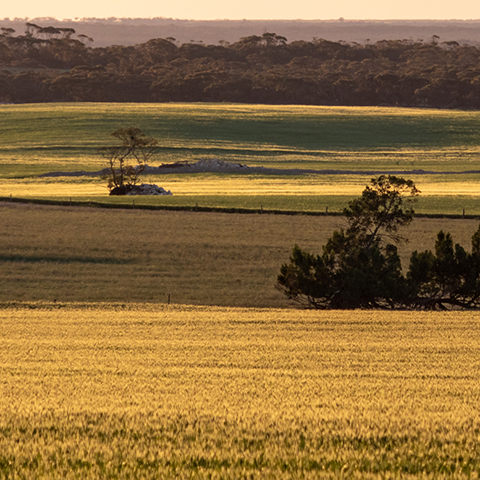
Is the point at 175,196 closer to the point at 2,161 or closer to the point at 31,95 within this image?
the point at 2,161

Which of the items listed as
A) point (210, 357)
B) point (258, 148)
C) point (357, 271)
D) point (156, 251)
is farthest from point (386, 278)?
point (258, 148)

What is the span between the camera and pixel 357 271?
26.3m

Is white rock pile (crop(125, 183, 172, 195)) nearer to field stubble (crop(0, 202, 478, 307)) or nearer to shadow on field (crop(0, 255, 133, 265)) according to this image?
field stubble (crop(0, 202, 478, 307))

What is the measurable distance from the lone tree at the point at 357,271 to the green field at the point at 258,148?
23900mm

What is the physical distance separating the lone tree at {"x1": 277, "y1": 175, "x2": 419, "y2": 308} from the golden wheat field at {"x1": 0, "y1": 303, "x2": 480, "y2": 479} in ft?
16.0

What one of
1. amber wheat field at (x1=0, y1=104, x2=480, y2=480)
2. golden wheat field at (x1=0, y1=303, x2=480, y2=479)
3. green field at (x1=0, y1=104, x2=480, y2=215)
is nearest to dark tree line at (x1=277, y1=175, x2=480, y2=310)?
amber wheat field at (x1=0, y1=104, x2=480, y2=480)

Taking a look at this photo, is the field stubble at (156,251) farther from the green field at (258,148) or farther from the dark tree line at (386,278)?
the green field at (258,148)

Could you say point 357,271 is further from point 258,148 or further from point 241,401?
point 258,148

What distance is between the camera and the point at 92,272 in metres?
35.2

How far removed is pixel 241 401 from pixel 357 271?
15.3 metres

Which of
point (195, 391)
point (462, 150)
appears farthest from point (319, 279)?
point (462, 150)

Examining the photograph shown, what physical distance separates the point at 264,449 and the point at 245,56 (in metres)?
197

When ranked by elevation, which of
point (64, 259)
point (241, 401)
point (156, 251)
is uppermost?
point (241, 401)

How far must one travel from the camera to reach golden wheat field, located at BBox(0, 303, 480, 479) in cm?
844
